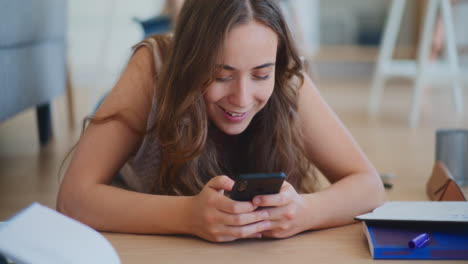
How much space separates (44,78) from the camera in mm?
1946

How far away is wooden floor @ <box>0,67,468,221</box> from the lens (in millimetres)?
1611

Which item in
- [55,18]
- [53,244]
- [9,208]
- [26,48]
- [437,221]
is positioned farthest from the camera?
[55,18]

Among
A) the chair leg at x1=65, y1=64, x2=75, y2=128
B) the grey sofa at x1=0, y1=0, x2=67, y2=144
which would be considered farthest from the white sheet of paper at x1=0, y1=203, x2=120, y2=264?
the chair leg at x1=65, y1=64, x2=75, y2=128

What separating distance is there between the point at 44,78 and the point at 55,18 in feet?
0.93

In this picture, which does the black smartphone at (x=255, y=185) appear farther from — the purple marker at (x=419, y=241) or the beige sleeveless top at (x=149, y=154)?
the beige sleeveless top at (x=149, y=154)

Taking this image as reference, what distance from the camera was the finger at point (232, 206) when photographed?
86 centimetres

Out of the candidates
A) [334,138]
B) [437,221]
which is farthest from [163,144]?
[437,221]

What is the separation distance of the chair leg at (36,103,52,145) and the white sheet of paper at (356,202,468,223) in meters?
1.64

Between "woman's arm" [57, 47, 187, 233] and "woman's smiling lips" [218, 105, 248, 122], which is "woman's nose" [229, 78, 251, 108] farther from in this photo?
"woman's arm" [57, 47, 187, 233]

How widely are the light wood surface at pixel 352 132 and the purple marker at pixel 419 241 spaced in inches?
2.8

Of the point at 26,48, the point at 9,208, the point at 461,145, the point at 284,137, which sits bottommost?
the point at 9,208

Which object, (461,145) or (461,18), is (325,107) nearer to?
(461,145)

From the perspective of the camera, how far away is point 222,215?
878 millimetres

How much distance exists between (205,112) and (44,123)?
4.89 ft
